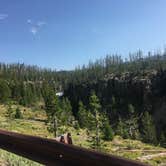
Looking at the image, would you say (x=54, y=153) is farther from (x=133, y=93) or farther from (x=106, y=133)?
(x=133, y=93)

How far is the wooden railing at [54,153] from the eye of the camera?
2176 millimetres

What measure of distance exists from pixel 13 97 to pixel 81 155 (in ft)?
403

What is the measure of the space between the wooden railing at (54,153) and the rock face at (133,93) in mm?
104756

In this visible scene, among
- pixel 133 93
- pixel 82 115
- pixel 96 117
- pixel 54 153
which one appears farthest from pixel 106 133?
pixel 133 93

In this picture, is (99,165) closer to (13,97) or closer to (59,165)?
(59,165)

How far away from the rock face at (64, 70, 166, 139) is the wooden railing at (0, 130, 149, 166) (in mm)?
104756

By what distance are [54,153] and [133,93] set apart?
13113 centimetres

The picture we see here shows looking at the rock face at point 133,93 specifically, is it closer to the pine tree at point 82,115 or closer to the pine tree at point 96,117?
the pine tree at point 82,115

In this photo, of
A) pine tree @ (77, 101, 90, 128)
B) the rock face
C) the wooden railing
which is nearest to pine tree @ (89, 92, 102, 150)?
pine tree @ (77, 101, 90, 128)

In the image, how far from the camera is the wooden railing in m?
2.18

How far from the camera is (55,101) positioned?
60.7 m

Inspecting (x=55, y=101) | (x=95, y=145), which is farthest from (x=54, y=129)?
(x=95, y=145)

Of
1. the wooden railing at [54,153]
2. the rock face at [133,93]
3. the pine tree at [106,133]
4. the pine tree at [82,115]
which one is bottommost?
the pine tree at [106,133]

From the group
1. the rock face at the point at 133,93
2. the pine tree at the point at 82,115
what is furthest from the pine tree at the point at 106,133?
the rock face at the point at 133,93
